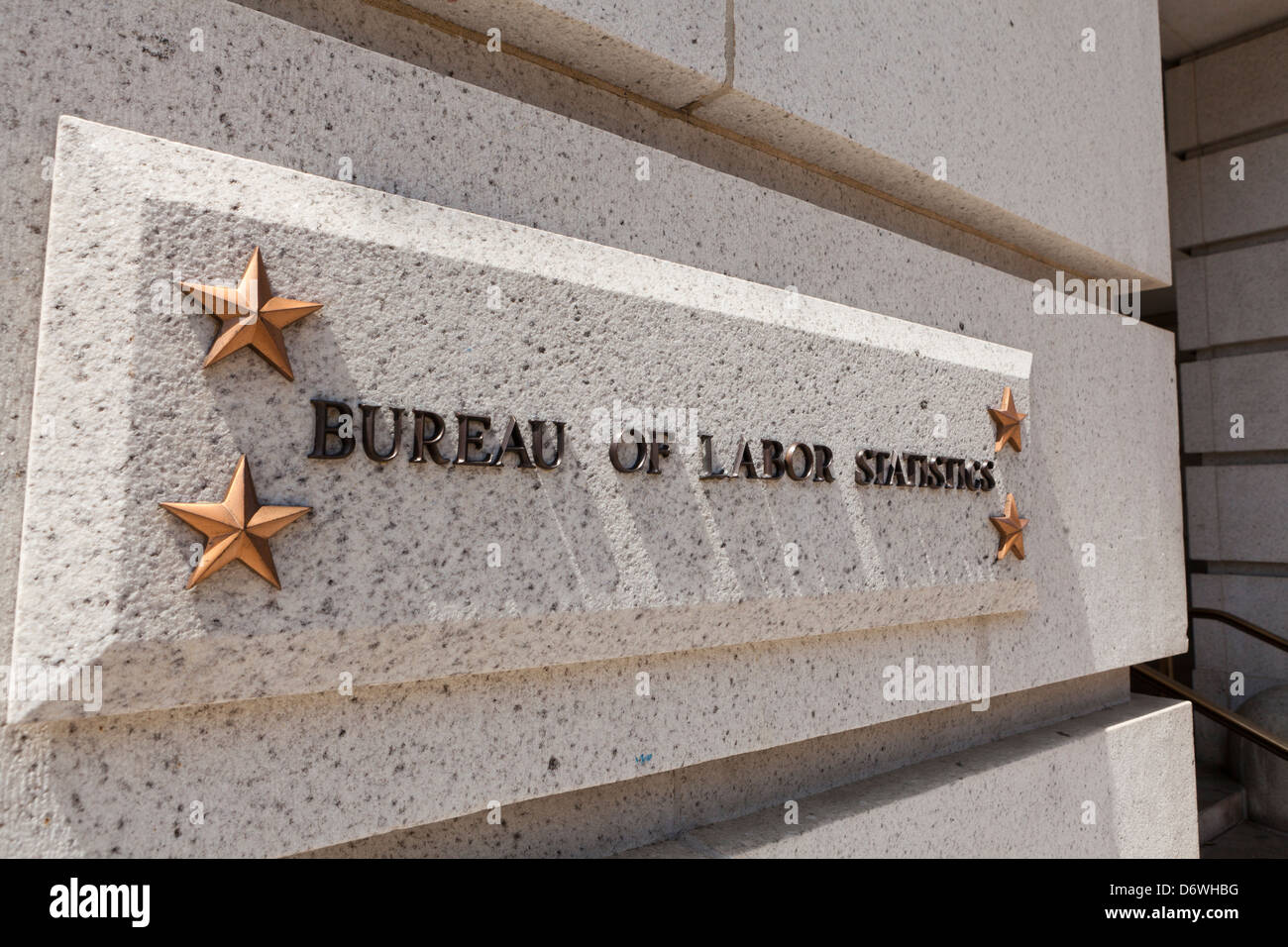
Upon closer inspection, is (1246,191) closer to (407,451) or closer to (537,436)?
(537,436)

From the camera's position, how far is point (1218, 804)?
199 inches

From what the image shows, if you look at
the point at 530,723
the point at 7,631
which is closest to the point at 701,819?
the point at 530,723

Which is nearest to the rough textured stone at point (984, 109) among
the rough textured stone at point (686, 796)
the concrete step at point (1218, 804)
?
the rough textured stone at point (686, 796)

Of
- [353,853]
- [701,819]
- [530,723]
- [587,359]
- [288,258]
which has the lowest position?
[701,819]

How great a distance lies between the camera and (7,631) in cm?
129

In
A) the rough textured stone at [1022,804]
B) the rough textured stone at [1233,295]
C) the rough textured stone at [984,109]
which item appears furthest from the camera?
the rough textured stone at [1233,295]

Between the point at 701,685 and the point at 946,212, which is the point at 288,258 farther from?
the point at 946,212

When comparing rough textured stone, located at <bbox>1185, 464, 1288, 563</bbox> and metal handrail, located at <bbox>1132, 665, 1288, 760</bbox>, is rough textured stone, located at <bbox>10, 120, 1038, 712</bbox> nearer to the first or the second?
metal handrail, located at <bbox>1132, 665, 1288, 760</bbox>

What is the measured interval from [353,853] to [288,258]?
1.16 meters

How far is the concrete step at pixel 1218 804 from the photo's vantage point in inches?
193
